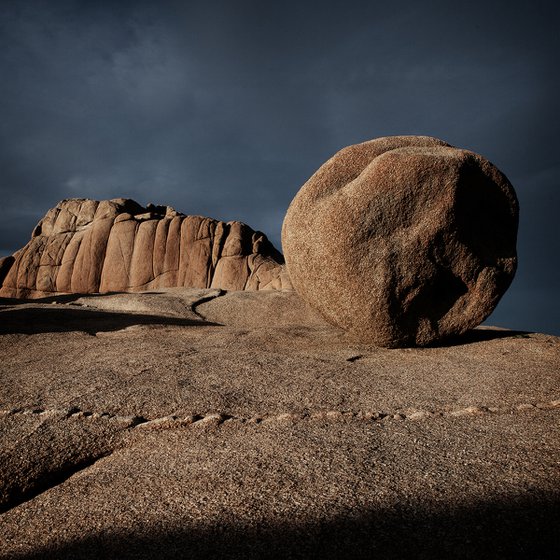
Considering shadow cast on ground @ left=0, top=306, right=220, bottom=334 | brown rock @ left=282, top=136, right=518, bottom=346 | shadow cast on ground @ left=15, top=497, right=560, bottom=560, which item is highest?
brown rock @ left=282, top=136, right=518, bottom=346

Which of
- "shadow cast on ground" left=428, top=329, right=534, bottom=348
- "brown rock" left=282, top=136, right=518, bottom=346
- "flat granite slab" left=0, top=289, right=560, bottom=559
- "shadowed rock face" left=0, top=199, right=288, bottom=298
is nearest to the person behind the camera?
"flat granite slab" left=0, top=289, right=560, bottom=559

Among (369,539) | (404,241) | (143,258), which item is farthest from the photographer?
(143,258)

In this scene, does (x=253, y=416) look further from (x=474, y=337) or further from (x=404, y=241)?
(x=474, y=337)

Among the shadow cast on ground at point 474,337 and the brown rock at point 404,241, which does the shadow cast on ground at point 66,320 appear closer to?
the brown rock at point 404,241

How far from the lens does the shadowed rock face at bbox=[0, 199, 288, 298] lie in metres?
18.5

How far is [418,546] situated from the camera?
1524mm

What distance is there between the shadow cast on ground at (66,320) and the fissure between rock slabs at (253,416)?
354 cm

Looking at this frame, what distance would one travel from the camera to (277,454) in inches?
89.0

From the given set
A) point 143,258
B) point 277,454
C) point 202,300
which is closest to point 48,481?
point 277,454

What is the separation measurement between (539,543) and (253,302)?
9.22 meters

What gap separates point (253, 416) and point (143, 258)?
17.3m

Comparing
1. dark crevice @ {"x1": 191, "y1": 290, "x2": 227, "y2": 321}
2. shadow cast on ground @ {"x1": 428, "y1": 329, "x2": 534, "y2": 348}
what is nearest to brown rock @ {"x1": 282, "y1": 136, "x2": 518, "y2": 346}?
shadow cast on ground @ {"x1": 428, "y1": 329, "x2": 534, "y2": 348}

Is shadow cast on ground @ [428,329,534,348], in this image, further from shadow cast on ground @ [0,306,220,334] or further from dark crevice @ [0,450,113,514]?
shadow cast on ground @ [0,306,220,334]

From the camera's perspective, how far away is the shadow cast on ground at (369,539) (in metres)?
1.50
